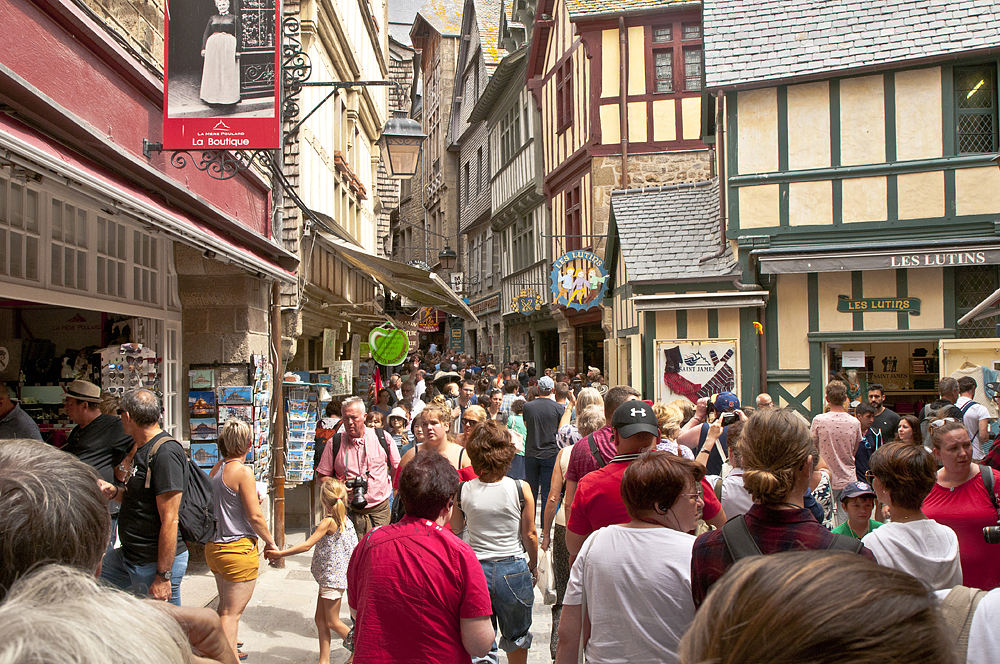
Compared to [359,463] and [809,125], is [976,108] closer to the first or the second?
[809,125]

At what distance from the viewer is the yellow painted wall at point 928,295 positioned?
12.3 m

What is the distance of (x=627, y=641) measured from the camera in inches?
110

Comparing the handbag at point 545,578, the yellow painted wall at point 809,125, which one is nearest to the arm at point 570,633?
the handbag at point 545,578

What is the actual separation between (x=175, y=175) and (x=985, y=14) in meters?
11.9

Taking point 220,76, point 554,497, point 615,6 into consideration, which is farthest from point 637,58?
point 554,497

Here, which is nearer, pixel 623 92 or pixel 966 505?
pixel 966 505

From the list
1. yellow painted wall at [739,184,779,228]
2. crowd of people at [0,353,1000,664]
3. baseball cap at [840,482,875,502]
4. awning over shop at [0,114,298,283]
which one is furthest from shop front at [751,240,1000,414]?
awning over shop at [0,114,298,283]

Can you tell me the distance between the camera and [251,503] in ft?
15.9

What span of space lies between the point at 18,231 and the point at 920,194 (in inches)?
463

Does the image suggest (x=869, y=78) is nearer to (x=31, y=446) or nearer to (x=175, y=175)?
(x=175, y=175)

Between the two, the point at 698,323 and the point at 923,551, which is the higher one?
the point at 698,323

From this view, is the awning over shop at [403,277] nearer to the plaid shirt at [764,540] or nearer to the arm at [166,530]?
the arm at [166,530]

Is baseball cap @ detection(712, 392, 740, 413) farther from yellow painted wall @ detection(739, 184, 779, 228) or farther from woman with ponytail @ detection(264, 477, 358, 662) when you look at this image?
yellow painted wall @ detection(739, 184, 779, 228)

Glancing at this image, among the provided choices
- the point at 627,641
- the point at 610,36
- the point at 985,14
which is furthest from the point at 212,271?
the point at 610,36
